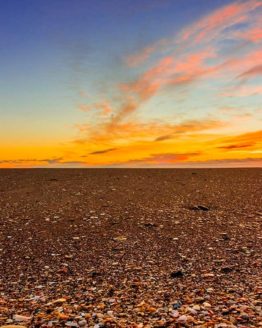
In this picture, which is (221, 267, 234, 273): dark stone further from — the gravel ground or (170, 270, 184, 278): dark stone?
(170, 270, 184, 278): dark stone

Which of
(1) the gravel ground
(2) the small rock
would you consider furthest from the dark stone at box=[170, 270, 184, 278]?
(2) the small rock

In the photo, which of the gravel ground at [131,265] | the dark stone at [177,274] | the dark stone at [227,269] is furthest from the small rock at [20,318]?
the dark stone at [227,269]

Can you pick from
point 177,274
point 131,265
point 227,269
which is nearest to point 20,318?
point 131,265

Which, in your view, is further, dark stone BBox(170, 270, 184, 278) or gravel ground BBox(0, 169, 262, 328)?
A: dark stone BBox(170, 270, 184, 278)

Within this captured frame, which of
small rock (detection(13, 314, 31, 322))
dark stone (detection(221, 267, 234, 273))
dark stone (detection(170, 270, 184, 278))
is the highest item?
dark stone (detection(221, 267, 234, 273))

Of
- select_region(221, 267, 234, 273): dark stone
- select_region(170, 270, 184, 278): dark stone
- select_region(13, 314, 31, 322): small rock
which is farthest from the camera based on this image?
select_region(221, 267, 234, 273): dark stone

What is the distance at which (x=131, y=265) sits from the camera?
777cm

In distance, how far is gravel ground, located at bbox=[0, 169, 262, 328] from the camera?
5418mm

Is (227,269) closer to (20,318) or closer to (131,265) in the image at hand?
(131,265)

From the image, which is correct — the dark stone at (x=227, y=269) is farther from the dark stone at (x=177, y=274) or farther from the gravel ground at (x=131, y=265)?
the dark stone at (x=177, y=274)

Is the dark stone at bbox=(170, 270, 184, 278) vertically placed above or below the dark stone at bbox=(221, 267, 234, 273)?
below

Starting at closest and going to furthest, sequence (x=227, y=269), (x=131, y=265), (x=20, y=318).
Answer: (x=20, y=318) → (x=227, y=269) → (x=131, y=265)

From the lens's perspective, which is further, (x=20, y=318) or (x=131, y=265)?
Answer: (x=131, y=265)

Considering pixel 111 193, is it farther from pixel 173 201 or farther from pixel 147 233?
pixel 147 233
